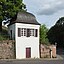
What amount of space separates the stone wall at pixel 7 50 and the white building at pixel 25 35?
1.27 meters

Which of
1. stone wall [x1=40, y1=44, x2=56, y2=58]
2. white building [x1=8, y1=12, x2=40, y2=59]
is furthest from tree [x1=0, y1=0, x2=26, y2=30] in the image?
stone wall [x1=40, y1=44, x2=56, y2=58]

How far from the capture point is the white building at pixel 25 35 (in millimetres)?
58522

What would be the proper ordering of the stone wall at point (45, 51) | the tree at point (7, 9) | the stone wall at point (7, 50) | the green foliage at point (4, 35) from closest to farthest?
the stone wall at point (7, 50) < the green foliage at point (4, 35) < the tree at point (7, 9) < the stone wall at point (45, 51)

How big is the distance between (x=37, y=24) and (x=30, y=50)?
18.3 ft

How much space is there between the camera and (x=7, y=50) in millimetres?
57125

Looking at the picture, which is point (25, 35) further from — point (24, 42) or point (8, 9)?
point (8, 9)

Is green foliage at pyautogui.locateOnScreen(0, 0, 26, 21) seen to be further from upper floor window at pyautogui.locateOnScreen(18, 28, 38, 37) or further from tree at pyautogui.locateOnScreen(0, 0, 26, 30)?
upper floor window at pyautogui.locateOnScreen(18, 28, 38, 37)

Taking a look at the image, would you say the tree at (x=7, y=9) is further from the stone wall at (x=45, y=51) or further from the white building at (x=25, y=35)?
the stone wall at (x=45, y=51)

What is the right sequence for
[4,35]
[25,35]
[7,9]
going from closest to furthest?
1. [25,35]
2. [7,9]
3. [4,35]

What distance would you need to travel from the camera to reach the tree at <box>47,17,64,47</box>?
118 metres

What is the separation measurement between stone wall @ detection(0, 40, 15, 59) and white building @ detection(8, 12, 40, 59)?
1.27m

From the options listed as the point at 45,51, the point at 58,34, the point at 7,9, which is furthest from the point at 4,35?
the point at 58,34

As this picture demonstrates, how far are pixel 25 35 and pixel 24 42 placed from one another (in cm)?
141

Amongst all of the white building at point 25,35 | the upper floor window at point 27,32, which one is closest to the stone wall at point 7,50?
the white building at point 25,35
